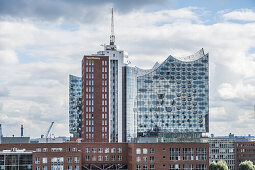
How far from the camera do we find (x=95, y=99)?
7525 inches

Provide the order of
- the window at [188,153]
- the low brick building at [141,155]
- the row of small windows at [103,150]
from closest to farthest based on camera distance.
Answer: the low brick building at [141,155], the window at [188,153], the row of small windows at [103,150]

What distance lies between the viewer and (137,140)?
147625 mm

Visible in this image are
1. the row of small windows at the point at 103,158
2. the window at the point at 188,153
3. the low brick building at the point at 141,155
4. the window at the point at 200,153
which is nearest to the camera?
the low brick building at the point at 141,155

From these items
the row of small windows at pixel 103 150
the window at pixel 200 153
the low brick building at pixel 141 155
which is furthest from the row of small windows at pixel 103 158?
the window at pixel 200 153

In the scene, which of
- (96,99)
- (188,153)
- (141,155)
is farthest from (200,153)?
(96,99)

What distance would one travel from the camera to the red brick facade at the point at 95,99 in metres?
190

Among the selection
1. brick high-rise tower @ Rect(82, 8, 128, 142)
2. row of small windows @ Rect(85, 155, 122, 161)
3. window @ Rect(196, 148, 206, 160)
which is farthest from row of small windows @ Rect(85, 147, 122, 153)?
brick high-rise tower @ Rect(82, 8, 128, 142)

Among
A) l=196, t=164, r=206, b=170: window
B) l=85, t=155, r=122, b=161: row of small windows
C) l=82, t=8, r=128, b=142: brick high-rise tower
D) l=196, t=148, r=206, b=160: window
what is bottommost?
l=196, t=164, r=206, b=170: window

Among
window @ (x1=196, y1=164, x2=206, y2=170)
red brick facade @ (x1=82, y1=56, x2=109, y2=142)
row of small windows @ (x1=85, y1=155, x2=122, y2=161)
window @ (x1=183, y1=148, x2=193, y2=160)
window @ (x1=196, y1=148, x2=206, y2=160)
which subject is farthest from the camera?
red brick facade @ (x1=82, y1=56, x2=109, y2=142)

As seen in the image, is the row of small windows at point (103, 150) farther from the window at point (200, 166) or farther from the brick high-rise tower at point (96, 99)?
the brick high-rise tower at point (96, 99)

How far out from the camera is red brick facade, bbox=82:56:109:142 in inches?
7475

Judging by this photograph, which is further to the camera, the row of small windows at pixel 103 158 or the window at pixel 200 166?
the row of small windows at pixel 103 158

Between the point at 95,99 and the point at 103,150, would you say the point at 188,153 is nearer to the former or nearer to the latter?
the point at 103,150

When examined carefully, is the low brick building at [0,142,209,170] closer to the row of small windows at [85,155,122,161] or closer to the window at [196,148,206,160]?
the window at [196,148,206,160]
